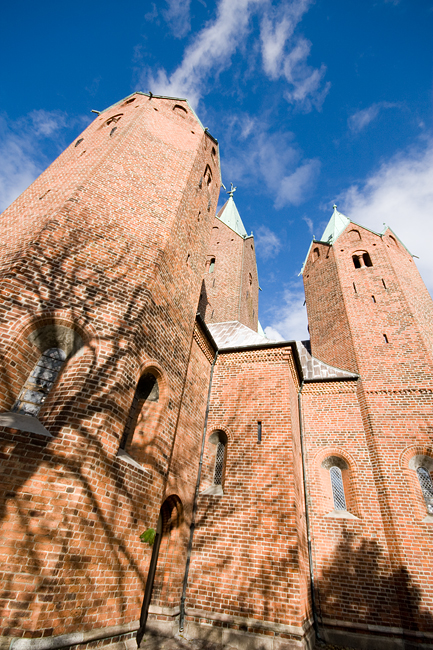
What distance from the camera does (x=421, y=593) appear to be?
23.9 ft

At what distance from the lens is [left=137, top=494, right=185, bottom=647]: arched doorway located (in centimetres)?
651

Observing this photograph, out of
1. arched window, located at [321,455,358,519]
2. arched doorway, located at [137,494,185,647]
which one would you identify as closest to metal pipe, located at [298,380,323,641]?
arched window, located at [321,455,358,519]

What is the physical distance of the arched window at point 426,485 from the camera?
8.44 m

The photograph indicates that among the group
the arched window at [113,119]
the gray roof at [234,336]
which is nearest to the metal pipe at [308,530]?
the gray roof at [234,336]

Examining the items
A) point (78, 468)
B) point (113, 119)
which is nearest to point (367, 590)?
point (78, 468)

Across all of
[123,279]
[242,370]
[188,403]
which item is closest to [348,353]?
[242,370]

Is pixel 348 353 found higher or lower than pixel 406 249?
lower

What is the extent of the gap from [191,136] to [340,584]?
13.4 metres

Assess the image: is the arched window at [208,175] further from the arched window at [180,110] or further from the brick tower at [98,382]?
the brick tower at [98,382]

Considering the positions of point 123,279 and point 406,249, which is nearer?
point 123,279

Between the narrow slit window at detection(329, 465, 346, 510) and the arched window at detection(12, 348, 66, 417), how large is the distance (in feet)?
27.1

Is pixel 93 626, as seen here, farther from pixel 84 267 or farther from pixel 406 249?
pixel 406 249

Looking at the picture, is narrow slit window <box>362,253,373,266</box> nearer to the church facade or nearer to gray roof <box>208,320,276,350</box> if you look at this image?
the church facade

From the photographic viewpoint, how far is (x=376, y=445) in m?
9.30
